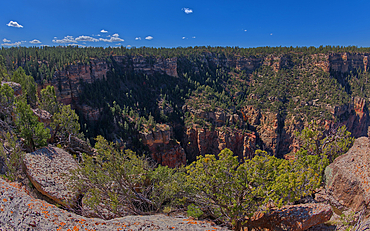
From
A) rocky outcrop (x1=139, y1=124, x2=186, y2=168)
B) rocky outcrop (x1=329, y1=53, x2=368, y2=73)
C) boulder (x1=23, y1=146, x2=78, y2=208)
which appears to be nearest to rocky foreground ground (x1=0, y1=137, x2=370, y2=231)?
boulder (x1=23, y1=146, x2=78, y2=208)

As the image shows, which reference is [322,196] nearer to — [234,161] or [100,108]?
[234,161]

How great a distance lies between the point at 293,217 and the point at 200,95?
59697 mm

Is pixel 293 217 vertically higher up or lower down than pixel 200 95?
lower down

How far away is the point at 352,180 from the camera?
10016 mm

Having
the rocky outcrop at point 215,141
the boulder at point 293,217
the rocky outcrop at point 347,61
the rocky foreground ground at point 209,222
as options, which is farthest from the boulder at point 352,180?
the rocky outcrop at point 347,61

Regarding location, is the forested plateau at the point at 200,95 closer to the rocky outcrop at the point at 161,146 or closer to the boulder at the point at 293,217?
the rocky outcrop at the point at 161,146

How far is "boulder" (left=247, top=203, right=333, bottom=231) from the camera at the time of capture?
882 cm

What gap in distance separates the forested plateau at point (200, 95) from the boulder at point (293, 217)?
36524 millimetres

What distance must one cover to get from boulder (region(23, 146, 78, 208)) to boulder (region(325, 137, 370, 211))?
15721 millimetres

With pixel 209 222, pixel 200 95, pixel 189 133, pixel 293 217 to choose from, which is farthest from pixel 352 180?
pixel 200 95

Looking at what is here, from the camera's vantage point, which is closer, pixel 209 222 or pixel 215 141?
pixel 209 222

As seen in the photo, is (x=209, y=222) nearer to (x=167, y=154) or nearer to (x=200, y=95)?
(x=167, y=154)

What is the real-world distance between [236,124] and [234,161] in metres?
49.8

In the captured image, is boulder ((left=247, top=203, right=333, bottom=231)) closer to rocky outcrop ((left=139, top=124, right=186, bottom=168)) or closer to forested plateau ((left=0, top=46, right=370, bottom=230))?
forested plateau ((left=0, top=46, right=370, bottom=230))
